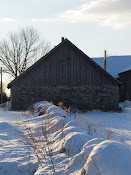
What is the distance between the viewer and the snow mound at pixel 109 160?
2.64 m

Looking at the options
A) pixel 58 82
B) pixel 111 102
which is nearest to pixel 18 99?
pixel 58 82

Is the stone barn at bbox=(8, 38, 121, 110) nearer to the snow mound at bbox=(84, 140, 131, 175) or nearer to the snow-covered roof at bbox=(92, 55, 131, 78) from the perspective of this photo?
the snow-covered roof at bbox=(92, 55, 131, 78)

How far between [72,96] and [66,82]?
1.31 metres

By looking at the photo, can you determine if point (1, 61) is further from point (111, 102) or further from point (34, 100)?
point (111, 102)

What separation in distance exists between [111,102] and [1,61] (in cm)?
2286

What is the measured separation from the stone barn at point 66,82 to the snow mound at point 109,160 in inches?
473

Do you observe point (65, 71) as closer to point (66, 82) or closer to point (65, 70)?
point (65, 70)

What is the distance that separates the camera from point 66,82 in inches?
628

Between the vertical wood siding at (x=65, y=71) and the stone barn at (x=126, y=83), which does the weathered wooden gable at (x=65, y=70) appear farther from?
the stone barn at (x=126, y=83)

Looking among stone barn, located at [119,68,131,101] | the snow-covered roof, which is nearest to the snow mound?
stone barn, located at [119,68,131,101]

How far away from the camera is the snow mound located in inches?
104

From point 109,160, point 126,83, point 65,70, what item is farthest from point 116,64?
point 109,160

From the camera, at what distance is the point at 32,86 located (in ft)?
50.3

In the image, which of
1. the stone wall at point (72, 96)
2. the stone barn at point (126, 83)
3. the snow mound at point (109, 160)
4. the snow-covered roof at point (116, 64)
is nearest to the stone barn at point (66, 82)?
the stone wall at point (72, 96)
